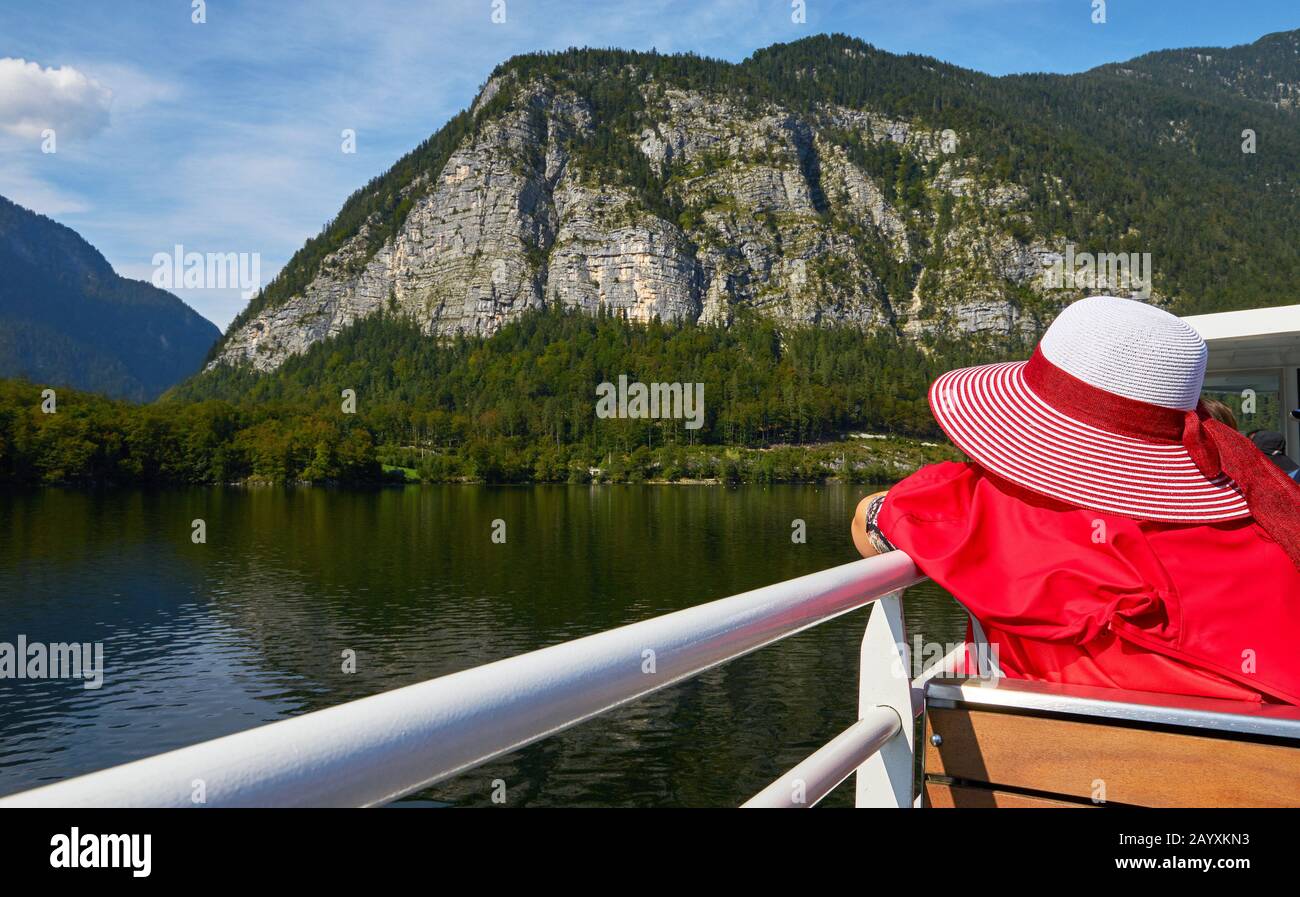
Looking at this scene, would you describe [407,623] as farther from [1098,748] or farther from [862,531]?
[1098,748]

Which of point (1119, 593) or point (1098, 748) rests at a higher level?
point (1119, 593)

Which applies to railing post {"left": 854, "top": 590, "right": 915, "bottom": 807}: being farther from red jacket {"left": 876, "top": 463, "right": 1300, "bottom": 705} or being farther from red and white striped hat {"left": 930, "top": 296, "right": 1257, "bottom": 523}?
red and white striped hat {"left": 930, "top": 296, "right": 1257, "bottom": 523}

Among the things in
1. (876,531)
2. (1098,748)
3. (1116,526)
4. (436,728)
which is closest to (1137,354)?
(1116,526)

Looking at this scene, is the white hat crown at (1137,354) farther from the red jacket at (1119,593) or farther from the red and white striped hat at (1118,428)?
the red jacket at (1119,593)

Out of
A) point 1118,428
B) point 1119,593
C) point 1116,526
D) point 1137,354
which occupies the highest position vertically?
point 1137,354

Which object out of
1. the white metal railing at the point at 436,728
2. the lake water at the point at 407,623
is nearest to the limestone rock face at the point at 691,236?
the lake water at the point at 407,623

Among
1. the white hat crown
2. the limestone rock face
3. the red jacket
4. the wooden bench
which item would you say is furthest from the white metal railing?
the limestone rock face

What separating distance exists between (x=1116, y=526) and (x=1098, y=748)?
0.45 m

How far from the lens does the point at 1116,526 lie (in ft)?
6.27

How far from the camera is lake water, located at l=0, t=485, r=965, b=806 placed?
77.1 ft

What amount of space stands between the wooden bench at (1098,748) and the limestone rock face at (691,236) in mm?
160286

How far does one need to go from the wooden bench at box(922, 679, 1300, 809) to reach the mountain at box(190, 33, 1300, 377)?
15841 centimetres
